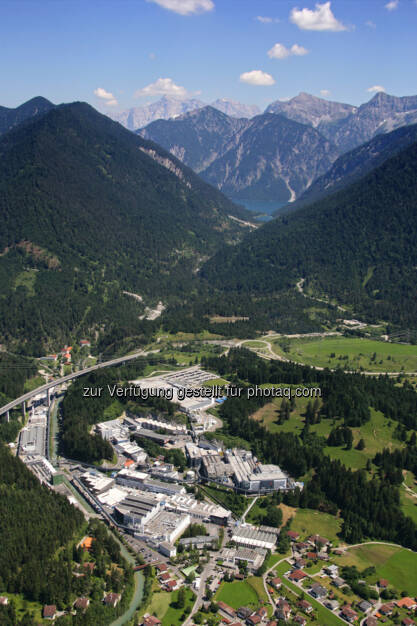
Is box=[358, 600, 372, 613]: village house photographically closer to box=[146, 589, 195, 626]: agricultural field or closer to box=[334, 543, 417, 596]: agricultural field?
box=[334, 543, 417, 596]: agricultural field

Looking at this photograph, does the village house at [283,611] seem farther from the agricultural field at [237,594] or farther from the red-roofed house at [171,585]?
the red-roofed house at [171,585]

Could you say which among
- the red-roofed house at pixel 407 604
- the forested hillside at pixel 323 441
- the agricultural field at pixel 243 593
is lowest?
the red-roofed house at pixel 407 604

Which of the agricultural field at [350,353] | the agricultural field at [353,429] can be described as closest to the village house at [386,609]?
the agricultural field at [353,429]

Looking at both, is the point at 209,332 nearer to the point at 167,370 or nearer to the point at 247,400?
the point at 167,370

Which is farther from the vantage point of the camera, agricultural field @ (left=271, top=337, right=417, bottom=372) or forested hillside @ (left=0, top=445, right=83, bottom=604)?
agricultural field @ (left=271, top=337, right=417, bottom=372)

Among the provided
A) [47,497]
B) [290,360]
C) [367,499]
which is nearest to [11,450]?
[47,497]

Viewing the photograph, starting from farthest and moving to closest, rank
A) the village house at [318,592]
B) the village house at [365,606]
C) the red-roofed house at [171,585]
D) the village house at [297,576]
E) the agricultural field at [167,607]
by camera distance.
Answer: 1. the village house at [297,576]
2. the red-roofed house at [171,585]
3. the village house at [318,592]
4. the village house at [365,606]
5. the agricultural field at [167,607]

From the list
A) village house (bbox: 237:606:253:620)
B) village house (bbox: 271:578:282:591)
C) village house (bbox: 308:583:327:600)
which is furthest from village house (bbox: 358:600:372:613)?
village house (bbox: 237:606:253:620)
